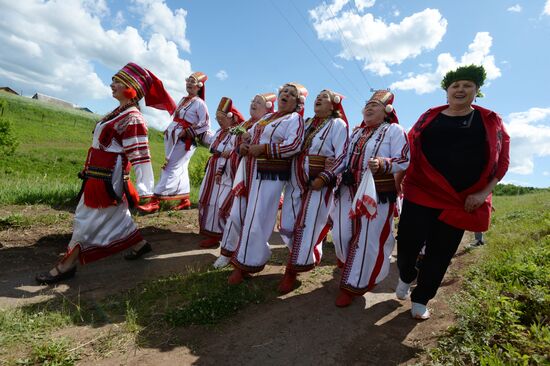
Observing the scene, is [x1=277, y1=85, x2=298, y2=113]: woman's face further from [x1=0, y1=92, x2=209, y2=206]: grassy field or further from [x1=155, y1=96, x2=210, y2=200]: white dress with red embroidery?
[x1=0, y1=92, x2=209, y2=206]: grassy field

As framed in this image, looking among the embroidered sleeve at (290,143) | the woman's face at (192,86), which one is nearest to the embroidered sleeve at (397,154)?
the embroidered sleeve at (290,143)

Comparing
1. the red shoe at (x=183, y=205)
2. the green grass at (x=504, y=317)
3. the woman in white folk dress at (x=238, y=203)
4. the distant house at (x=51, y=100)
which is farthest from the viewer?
the distant house at (x=51, y=100)

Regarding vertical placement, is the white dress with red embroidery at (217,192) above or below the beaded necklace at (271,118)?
below

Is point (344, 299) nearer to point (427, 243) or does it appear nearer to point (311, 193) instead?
point (427, 243)

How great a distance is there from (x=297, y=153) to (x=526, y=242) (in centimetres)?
339

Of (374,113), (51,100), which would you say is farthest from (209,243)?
(51,100)

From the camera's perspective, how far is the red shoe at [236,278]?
3.72 metres

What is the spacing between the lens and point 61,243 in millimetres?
4965

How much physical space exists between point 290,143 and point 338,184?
2.19 feet

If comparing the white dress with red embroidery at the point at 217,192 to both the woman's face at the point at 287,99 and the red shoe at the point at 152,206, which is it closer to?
the woman's face at the point at 287,99

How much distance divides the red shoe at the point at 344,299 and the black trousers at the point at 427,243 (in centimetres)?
56

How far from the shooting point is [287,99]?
384 centimetres

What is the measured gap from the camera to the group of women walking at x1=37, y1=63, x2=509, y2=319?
3.13 metres

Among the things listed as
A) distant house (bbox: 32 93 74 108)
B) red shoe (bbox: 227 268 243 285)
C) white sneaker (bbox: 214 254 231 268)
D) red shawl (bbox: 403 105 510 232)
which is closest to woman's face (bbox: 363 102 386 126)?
red shawl (bbox: 403 105 510 232)
